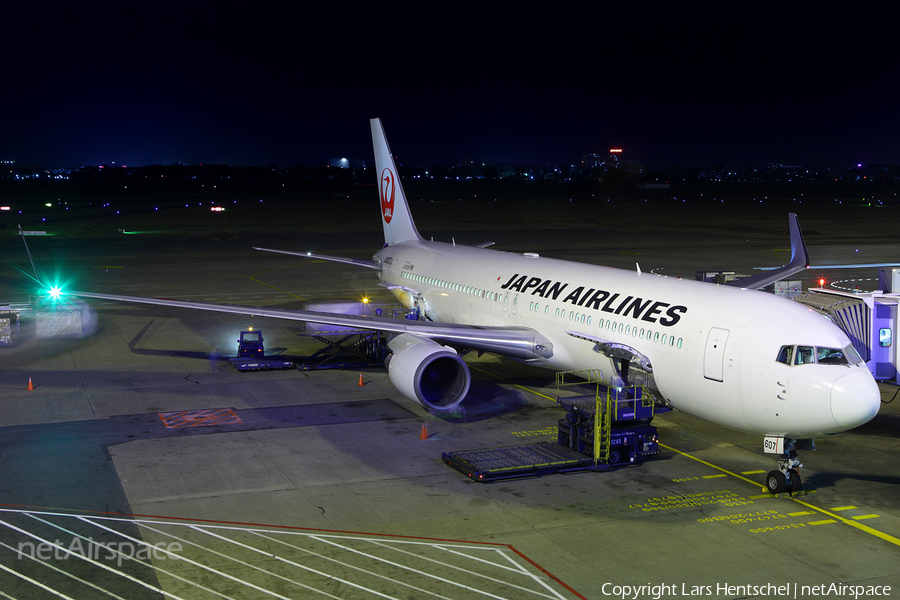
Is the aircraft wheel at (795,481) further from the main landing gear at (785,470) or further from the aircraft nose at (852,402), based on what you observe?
the aircraft nose at (852,402)

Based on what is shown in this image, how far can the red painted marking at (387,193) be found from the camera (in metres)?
32.2

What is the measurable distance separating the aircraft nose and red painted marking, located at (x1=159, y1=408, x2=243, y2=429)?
13230 mm

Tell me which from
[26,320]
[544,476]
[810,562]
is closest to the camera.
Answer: [810,562]

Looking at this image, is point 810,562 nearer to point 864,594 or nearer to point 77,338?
point 864,594

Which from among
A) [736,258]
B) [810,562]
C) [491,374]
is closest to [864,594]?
[810,562]

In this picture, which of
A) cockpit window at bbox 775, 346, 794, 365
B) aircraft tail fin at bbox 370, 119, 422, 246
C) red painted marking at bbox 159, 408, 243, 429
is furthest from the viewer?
aircraft tail fin at bbox 370, 119, 422, 246

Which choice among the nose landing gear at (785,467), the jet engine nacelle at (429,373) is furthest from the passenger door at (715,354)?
the jet engine nacelle at (429,373)

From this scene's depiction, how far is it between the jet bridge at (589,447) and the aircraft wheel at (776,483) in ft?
8.29

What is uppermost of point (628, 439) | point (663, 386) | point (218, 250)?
point (218, 250)

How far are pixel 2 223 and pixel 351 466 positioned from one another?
81.0m

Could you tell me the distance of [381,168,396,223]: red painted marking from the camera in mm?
32250

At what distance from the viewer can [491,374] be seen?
84.3 feet

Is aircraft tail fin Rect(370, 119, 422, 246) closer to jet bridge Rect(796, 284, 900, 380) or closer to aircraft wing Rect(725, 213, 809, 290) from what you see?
aircraft wing Rect(725, 213, 809, 290)

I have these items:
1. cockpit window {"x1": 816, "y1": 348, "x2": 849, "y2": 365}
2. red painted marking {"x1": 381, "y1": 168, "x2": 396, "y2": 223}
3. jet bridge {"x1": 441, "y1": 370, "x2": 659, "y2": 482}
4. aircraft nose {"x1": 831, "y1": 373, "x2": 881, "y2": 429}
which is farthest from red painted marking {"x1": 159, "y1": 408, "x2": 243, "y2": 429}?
red painted marking {"x1": 381, "y1": 168, "x2": 396, "y2": 223}
